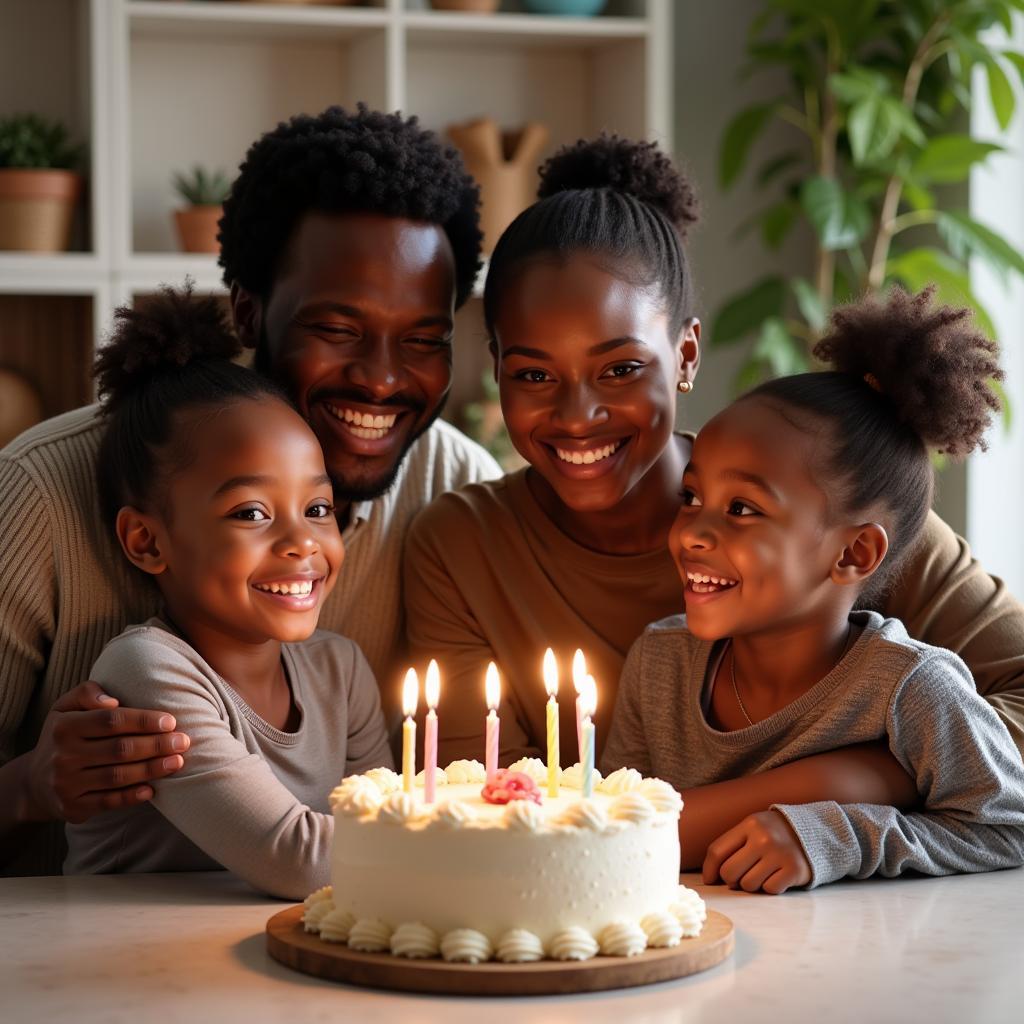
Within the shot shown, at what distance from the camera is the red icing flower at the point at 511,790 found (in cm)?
144

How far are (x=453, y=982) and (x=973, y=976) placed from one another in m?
0.44

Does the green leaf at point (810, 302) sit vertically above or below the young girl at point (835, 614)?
above

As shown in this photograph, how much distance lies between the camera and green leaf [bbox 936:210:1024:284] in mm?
3633

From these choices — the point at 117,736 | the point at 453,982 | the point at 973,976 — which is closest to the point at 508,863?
the point at 453,982

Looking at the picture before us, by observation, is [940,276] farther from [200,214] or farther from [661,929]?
[661,929]

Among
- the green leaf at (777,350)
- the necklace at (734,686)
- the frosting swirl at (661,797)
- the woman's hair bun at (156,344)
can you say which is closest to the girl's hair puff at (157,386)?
the woman's hair bun at (156,344)

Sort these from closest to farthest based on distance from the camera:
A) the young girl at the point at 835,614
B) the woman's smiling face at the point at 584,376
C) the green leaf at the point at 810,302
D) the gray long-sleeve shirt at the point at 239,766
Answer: the gray long-sleeve shirt at the point at 239,766 → the young girl at the point at 835,614 → the woman's smiling face at the point at 584,376 → the green leaf at the point at 810,302

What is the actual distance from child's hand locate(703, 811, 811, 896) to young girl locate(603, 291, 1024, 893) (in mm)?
13

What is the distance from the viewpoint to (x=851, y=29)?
376 cm

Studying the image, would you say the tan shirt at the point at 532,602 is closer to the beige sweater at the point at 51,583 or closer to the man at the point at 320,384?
the man at the point at 320,384

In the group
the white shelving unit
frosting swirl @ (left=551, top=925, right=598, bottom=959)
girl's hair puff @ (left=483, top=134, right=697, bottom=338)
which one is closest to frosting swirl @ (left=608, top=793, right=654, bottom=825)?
frosting swirl @ (left=551, top=925, right=598, bottom=959)

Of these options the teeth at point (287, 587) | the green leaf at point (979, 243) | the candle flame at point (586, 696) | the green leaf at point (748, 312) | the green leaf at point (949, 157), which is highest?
the green leaf at point (949, 157)

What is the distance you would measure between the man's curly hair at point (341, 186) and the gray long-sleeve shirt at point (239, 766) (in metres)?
0.55

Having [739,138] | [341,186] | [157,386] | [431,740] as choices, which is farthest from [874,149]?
[431,740]
